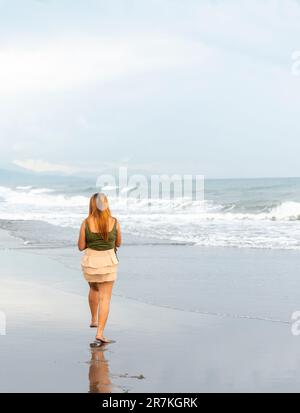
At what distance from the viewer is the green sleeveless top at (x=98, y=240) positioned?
727 cm

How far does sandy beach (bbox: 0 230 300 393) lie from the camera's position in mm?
5685

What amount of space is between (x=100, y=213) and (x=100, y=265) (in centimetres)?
58

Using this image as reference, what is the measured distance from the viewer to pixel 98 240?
23.9 feet

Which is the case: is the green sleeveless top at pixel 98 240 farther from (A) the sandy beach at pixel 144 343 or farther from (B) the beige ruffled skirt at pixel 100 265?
(A) the sandy beach at pixel 144 343

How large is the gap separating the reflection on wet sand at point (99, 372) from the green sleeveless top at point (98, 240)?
1.03 m

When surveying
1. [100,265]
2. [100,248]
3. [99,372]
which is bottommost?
[99,372]

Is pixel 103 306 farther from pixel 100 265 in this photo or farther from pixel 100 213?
pixel 100 213

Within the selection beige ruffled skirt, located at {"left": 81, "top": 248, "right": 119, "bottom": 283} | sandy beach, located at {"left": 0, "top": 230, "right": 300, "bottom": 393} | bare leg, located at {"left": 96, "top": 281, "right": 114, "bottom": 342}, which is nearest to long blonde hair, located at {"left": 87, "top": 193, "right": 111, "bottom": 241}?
beige ruffled skirt, located at {"left": 81, "top": 248, "right": 119, "bottom": 283}

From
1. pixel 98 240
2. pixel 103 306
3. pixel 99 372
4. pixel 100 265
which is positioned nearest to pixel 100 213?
pixel 98 240

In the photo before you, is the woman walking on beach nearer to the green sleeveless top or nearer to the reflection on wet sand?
the green sleeveless top

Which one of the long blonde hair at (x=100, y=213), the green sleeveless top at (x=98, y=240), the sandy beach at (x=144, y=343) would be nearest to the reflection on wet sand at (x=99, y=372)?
the sandy beach at (x=144, y=343)

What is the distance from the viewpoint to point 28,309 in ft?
28.4

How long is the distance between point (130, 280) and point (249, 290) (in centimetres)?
210
